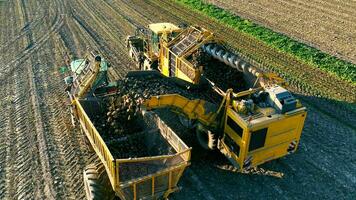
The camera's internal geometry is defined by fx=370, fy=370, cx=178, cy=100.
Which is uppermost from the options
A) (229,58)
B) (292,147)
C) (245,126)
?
(229,58)

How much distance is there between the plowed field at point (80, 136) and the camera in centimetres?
1016

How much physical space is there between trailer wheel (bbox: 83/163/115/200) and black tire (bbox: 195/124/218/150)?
11.3 feet

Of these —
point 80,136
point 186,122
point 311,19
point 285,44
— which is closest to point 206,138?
point 186,122

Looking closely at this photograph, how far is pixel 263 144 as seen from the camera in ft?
32.8

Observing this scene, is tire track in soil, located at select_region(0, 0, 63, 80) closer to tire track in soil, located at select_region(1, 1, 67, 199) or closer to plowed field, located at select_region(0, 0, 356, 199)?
plowed field, located at select_region(0, 0, 356, 199)

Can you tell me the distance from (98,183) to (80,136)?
3.74 m

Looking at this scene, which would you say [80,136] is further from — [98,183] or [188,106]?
[188,106]

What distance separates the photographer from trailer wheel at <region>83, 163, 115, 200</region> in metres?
8.78

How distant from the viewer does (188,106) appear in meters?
10.5

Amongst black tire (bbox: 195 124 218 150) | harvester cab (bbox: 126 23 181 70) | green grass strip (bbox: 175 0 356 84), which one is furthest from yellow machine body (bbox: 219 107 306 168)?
green grass strip (bbox: 175 0 356 84)

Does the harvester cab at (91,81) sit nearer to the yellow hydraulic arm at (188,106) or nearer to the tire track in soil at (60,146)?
the tire track in soil at (60,146)

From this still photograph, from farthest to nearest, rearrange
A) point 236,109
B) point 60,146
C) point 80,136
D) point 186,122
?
point 80,136, point 60,146, point 186,122, point 236,109

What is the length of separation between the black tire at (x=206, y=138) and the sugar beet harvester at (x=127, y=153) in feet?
6.06

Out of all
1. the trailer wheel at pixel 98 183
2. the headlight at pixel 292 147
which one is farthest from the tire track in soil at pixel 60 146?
the headlight at pixel 292 147
